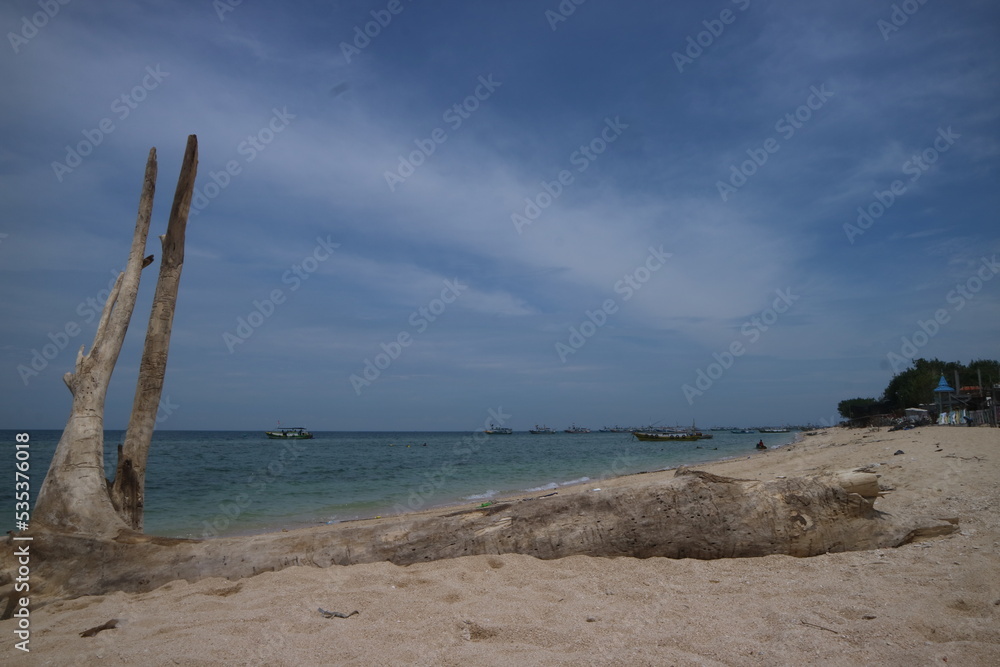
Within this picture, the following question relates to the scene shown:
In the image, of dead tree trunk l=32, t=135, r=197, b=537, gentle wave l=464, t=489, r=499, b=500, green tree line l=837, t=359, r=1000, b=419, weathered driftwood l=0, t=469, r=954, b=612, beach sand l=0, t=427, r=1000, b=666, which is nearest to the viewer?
beach sand l=0, t=427, r=1000, b=666

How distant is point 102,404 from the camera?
6.14 meters

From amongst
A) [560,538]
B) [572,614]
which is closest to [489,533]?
[560,538]

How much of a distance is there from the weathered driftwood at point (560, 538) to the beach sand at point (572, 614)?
174 mm

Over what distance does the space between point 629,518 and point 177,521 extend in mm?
11909

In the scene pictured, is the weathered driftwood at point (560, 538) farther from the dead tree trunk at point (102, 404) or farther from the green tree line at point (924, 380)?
the green tree line at point (924, 380)

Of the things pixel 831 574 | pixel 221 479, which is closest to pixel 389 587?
pixel 831 574

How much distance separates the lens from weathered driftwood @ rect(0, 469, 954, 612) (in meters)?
4.99

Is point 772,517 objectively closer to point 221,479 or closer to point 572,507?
point 572,507

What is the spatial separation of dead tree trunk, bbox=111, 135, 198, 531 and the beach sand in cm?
172

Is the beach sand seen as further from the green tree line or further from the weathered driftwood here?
the green tree line

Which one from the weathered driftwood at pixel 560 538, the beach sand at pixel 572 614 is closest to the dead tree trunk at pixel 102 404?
the weathered driftwood at pixel 560 538

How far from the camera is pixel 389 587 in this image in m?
4.50

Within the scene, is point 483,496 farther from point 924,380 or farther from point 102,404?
point 924,380

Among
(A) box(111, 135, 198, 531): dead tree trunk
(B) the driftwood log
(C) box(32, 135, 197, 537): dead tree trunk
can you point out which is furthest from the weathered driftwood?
(A) box(111, 135, 198, 531): dead tree trunk
